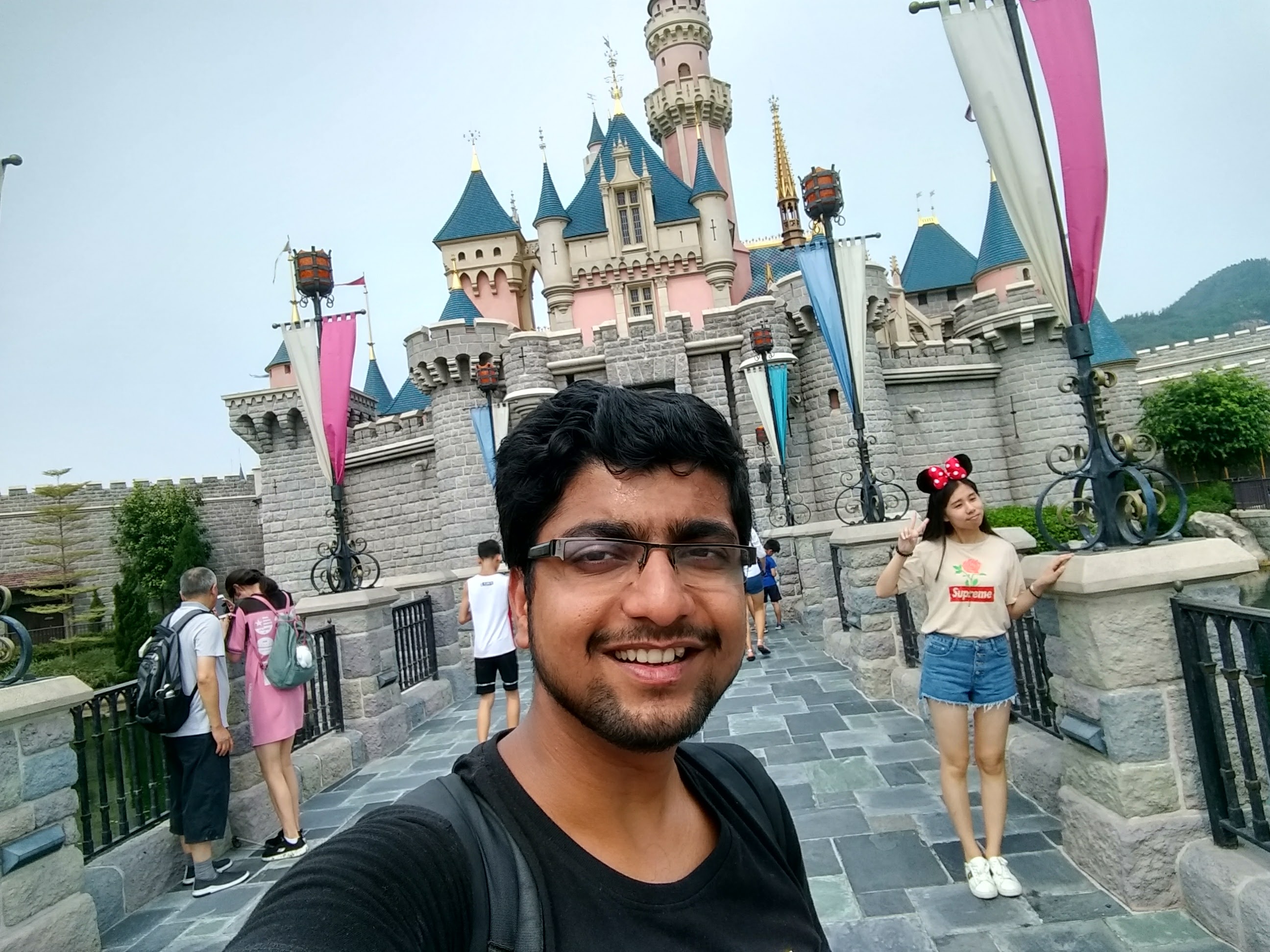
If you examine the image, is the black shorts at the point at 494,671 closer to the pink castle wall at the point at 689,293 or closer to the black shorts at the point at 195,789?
the black shorts at the point at 195,789

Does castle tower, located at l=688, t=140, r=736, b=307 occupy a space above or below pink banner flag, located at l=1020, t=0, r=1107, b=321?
above

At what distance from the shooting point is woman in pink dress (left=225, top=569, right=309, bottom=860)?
404 centimetres

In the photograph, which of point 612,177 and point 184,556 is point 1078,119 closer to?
point 612,177

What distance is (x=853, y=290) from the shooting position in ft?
22.1

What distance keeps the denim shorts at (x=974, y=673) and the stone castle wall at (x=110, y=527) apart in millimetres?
27429

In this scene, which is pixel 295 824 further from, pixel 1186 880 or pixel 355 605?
pixel 1186 880

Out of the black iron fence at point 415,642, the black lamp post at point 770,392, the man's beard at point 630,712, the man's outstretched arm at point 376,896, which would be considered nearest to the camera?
the man's outstretched arm at point 376,896

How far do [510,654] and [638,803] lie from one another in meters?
4.50

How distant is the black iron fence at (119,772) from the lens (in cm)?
354

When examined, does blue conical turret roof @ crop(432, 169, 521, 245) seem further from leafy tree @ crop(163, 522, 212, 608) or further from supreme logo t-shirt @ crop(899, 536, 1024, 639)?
supreme logo t-shirt @ crop(899, 536, 1024, 639)

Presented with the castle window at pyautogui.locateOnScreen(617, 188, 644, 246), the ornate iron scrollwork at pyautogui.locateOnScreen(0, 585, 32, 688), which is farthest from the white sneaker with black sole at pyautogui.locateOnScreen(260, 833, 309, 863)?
the castle window at pyautogui.locateOnScreen(617, 188, 644, 246)

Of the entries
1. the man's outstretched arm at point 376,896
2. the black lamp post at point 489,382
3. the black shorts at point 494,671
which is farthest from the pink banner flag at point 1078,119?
the black lamp post at point 489,382

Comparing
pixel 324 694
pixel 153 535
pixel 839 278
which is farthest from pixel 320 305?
pixel 153 535

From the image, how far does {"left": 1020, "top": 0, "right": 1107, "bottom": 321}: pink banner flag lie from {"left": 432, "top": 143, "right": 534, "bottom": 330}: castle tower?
20722 millimetres
